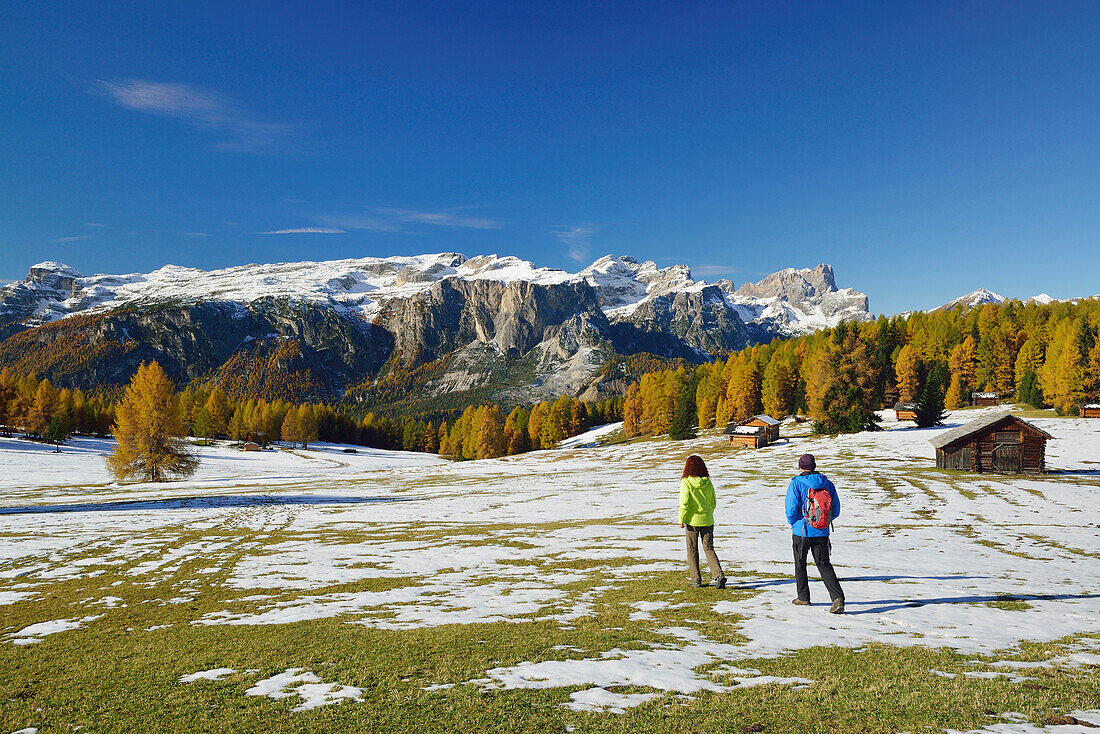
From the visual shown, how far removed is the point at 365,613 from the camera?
38.9 ft

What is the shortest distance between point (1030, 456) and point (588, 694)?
6344cm

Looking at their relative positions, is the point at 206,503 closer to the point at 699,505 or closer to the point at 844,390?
the point at 699,505

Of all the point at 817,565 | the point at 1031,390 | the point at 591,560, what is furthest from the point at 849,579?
the point at 1031,390

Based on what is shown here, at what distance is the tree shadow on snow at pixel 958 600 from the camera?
1125cm

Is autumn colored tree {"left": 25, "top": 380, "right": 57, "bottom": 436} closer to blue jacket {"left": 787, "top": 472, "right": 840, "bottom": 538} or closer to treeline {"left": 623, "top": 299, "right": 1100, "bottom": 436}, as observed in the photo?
treeline {"left": 623, "top": 299, "right": 1100, "bottom": 436}

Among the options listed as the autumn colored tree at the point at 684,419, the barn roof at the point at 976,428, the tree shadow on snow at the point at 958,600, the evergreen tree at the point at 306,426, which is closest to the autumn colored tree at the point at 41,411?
the evergreen tree at the point at 306,426

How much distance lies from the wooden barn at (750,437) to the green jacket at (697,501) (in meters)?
75.3

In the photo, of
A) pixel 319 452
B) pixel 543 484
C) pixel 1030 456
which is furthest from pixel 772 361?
pixel 319 452

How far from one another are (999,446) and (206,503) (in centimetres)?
7031

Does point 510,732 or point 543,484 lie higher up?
point 510,732

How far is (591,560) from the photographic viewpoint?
57.7ft

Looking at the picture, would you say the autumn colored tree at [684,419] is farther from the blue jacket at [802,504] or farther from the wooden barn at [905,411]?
the blue jacket at [802,504]

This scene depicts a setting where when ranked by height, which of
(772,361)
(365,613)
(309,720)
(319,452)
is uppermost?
(772,361)

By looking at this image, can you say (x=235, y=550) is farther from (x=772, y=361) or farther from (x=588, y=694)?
(x=772, y=361)
